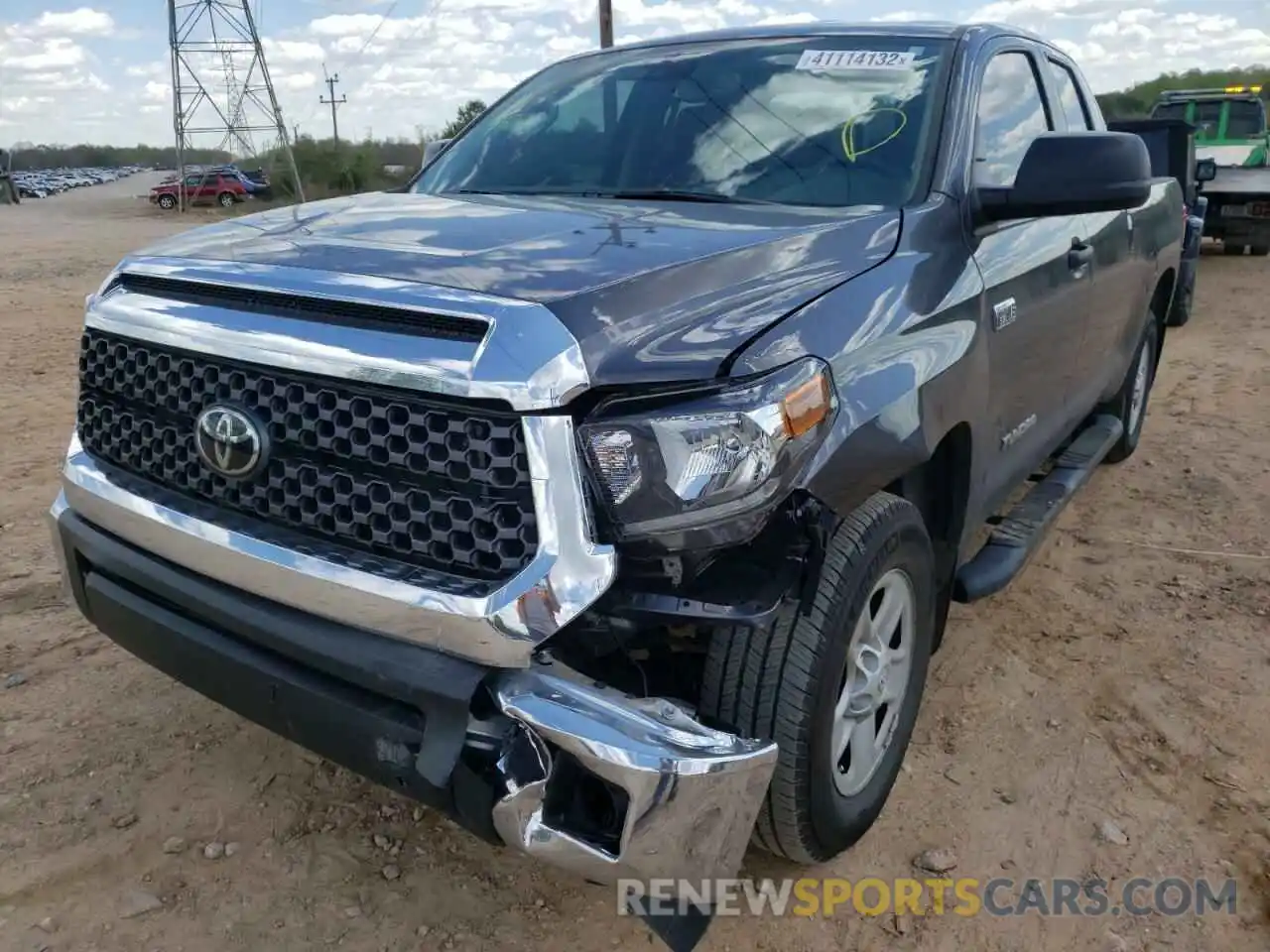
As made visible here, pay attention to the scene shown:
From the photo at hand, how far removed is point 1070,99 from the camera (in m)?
4.22

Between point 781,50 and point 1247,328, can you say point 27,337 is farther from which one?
point 1247,328

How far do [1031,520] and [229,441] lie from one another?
2.65m

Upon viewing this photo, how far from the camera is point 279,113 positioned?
4188 cm

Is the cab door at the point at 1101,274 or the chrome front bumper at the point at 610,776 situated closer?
the chrome front bumper at the point at 610,776

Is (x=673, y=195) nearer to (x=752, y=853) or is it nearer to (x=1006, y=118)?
(x=1006, y=118)

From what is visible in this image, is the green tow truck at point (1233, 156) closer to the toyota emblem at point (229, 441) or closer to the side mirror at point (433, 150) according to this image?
the side mirror at point (433, 150)

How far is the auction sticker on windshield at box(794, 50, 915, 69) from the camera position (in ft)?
10.4

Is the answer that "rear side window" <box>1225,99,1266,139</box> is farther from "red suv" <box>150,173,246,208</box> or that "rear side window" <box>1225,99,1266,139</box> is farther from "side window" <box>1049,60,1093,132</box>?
"red suv" <box>150,173,246,208</box>

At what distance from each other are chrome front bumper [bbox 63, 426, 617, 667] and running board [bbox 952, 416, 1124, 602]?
1.66m

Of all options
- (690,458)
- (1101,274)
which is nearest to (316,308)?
(690,458)

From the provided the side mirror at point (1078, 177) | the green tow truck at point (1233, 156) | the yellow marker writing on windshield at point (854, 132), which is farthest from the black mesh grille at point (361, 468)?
the green tow truck at point (1233, 156)

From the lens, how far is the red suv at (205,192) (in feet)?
147

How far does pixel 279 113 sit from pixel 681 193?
142 ft

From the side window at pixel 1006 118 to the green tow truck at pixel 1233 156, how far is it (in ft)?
36.9
